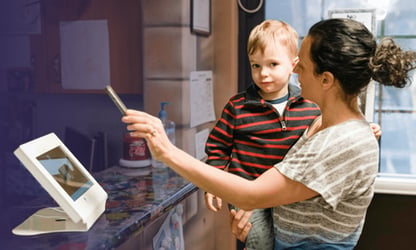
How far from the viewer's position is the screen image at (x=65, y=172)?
130 centimetres

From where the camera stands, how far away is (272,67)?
5.74 feet

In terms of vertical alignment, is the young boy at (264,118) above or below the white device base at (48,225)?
above

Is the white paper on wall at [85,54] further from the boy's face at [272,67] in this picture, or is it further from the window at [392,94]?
the window at [392,94]

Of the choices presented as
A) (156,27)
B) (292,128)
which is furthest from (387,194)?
(156,27)

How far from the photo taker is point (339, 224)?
4.26 ft

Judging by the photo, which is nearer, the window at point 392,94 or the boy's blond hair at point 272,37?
the boy's blond hair at point 272,37

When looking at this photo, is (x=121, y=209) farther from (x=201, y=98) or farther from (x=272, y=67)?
(x=201, y=98)

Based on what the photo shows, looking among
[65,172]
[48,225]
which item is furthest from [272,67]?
[48,225]

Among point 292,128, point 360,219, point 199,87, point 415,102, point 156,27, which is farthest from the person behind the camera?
point 415,102

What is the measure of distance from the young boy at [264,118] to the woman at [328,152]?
1.31ft

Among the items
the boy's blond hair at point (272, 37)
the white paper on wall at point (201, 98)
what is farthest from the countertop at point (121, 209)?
the boy's blond hair at point (272, 37)

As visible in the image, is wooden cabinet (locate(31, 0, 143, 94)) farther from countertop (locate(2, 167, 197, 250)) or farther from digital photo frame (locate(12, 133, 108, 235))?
digital photo frame (locate(12, 133, 108, 235))

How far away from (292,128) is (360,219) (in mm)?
490

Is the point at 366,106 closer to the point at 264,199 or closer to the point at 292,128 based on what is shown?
the point at 292,128
